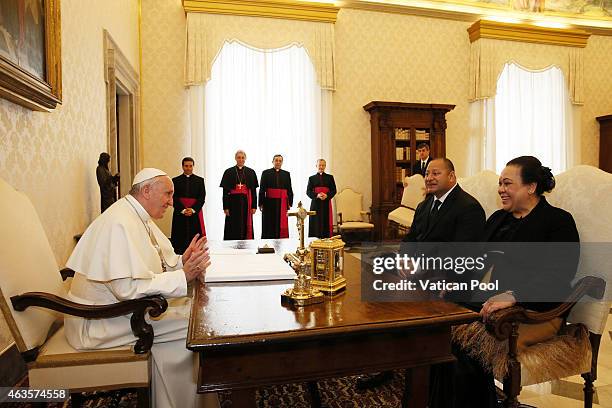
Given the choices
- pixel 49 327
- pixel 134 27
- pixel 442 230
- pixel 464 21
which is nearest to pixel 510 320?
pixel 442 230

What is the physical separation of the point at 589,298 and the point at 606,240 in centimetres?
30

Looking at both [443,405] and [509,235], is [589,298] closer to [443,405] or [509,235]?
[509,235]

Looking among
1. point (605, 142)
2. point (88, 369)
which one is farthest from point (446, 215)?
point (605, 142)

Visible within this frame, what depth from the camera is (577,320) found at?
2299mm

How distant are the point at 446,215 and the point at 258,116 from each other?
6.03 metres

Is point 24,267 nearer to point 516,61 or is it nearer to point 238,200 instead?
point 238,200

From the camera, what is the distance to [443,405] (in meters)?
2.32

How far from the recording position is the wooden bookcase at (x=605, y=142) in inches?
393

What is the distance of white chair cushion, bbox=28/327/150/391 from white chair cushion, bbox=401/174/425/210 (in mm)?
5892

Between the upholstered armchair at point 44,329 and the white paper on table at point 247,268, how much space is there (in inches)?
11.7

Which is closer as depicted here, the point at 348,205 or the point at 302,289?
the point at 302,289

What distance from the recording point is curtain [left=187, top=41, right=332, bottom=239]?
816cm

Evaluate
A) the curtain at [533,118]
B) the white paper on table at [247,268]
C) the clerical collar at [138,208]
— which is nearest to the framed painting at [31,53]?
the clerical collar at [138,208]

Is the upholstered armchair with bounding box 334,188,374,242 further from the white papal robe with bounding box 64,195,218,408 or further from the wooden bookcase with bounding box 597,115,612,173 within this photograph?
the white papal robe with bounding box 64,195,218,408
